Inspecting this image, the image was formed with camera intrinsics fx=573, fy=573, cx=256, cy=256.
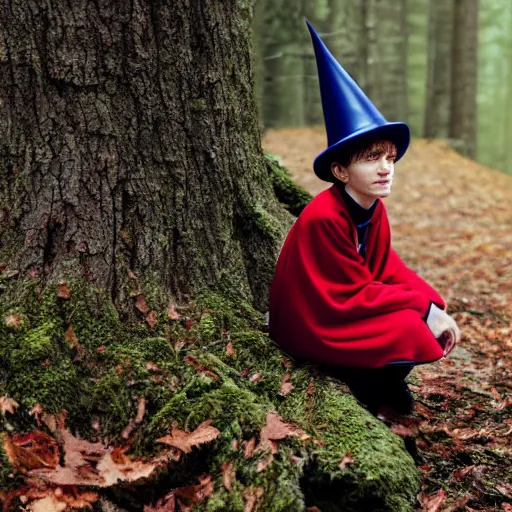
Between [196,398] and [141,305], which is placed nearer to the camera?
[196,398]

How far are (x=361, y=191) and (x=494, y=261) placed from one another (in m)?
4.90

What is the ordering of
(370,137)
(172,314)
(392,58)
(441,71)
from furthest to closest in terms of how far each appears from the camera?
(441,71) → (392,58) → (172,314) → (370,137)

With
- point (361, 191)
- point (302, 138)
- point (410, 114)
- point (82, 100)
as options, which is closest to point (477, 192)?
point (302, 138)

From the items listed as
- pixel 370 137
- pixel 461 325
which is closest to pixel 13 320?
pixel 370 137

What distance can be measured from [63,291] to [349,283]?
1405 mm

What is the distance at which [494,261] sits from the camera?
7.18 metres

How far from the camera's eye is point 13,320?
8.73 feet

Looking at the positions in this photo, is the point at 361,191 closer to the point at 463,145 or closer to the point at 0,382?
the point at 0,382

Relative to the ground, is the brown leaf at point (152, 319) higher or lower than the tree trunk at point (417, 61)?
lower

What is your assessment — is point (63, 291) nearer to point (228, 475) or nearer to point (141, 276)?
point (141, 276)

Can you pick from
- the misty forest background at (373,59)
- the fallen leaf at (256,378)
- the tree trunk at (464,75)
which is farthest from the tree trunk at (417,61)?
the fallen leaf at (256,378)

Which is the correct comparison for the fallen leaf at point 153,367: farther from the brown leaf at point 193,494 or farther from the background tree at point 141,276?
the brown leaf at point 193,494

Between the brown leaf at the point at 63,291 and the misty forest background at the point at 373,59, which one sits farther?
the misty forest background at the point at 373,59

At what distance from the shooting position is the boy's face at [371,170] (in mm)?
2867
